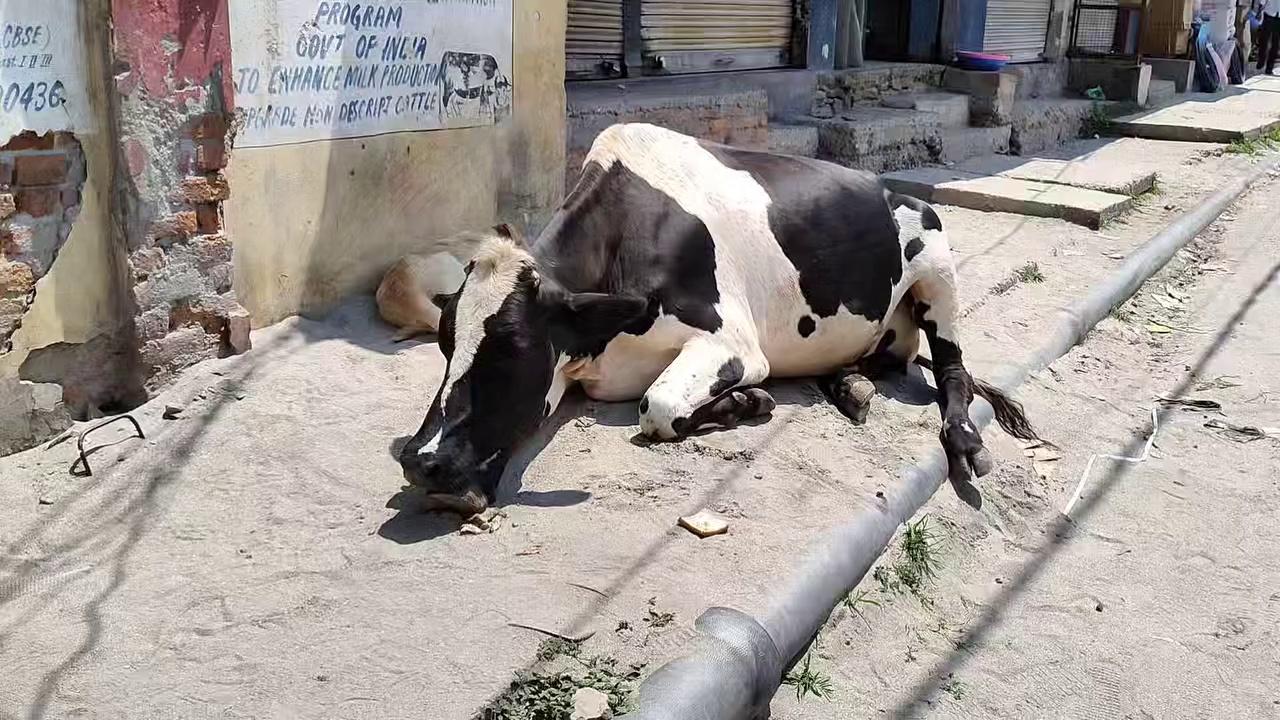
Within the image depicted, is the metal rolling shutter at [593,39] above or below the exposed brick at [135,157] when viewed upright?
above

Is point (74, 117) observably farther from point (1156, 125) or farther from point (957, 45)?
point (1156, 125)

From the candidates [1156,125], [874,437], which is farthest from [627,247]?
[1156,125]

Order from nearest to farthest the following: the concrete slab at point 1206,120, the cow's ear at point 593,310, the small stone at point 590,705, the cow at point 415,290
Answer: the small stone at point 590,705
the cow's ear at point 593,310
the cow at point 415,290
the concrete slab at point 1206,120

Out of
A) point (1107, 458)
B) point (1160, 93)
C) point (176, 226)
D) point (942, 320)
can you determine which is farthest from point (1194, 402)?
point (1160, 93)

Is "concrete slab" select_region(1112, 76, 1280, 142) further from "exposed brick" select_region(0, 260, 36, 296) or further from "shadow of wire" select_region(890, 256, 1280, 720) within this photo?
"exposed brick" select_region(0, 260, 36, 296)

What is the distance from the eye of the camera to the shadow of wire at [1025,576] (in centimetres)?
349

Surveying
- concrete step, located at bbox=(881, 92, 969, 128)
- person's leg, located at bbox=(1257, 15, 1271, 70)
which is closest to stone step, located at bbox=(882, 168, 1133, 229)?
concrete step, located at bbox=(881, 92, 969, 128)

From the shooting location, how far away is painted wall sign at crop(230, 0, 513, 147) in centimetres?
481

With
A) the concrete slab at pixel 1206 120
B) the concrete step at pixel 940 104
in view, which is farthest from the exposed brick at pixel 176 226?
the concrete slab at pixel 1206 120

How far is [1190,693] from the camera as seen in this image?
140 inches

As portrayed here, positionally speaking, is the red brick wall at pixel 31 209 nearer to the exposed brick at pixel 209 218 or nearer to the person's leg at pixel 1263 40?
the exposed brick at pixel 209 218

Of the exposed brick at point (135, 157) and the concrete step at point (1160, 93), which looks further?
the concrete step at point (1160, 93)

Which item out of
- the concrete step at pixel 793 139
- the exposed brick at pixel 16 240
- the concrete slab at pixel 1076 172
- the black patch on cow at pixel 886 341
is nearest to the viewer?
the exposed brick at pixel 16 240

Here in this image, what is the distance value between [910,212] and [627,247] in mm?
1579
